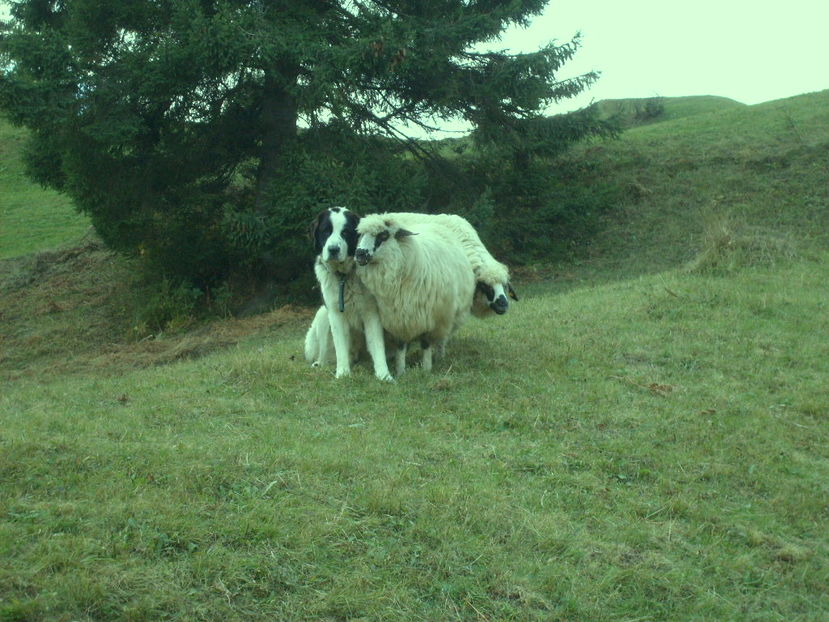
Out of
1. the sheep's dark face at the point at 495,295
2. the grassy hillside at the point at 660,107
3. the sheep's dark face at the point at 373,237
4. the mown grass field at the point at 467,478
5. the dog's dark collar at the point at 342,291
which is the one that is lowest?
the mown grass field at the point at 467,478

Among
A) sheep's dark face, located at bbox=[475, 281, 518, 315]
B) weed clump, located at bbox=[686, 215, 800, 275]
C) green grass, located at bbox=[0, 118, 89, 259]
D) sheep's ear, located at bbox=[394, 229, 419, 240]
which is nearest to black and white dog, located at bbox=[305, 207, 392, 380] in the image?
sheep's ear, located at bbox=[394, 229, 419, 240]

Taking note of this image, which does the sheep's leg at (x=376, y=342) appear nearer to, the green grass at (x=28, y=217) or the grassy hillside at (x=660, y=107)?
the green grass at (x=28, y=217)

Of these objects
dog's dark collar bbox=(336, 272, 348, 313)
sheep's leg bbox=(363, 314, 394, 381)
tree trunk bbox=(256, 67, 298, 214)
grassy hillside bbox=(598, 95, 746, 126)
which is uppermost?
grassy hillside bbox=(598, 95, 746, 126)

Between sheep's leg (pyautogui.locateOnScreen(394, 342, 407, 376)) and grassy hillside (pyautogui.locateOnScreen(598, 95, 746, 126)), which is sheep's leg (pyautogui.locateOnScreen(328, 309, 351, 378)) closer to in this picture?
sheep's leg (pyautogui.locateOnScreen(394, 342, 407, 376))

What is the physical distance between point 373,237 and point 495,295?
2164mm

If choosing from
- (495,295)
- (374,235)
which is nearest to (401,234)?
(374,235)

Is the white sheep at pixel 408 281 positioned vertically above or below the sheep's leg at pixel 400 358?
above

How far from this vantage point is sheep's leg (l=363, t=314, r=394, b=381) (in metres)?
10.2

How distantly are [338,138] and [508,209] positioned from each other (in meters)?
5.25

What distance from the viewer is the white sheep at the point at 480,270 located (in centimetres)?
1140

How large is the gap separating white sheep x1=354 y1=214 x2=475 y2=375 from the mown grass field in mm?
514

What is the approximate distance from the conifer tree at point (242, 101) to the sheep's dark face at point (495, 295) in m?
7.07

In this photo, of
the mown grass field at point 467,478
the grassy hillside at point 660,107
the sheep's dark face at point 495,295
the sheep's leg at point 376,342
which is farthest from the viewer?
the grassy hillside at point 660,107

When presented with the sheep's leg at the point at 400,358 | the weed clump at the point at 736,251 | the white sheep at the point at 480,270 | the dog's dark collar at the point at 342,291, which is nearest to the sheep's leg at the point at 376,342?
the sheep's leg at the point at 400,358
